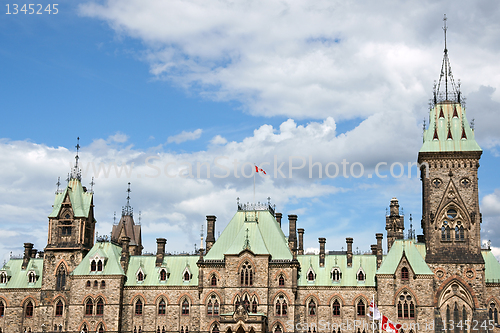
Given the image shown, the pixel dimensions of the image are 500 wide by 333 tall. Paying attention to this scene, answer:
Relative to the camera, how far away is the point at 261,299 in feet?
255

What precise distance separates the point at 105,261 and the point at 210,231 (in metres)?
14.4

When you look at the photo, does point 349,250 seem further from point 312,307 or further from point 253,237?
point 253,237

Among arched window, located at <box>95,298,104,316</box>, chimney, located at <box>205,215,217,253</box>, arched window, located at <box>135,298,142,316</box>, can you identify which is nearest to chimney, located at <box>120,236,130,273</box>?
arched window, located at <box>135,298,142,316</box>

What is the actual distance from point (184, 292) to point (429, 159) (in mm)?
36463

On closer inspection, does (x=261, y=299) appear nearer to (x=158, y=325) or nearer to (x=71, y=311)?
(x=158, y=325)

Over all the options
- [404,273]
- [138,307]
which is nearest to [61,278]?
[138,307]

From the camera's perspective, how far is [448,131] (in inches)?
3322

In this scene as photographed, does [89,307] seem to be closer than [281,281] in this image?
No

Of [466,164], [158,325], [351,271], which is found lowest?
[158,325]

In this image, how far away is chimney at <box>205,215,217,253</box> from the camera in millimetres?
83812

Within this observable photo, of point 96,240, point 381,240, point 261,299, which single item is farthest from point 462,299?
point 96,240

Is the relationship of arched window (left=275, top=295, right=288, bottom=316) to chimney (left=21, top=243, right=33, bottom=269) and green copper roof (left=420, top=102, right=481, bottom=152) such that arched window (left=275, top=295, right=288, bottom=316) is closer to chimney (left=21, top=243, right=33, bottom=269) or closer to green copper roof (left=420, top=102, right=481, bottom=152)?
A: green copper roof (left=420, top=102, right=481, bottom=152)

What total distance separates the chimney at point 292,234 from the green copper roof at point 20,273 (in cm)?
3452

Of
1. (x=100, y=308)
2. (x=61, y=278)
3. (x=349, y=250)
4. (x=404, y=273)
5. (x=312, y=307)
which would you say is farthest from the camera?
(x=61, y=278)
